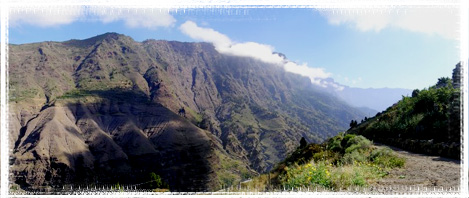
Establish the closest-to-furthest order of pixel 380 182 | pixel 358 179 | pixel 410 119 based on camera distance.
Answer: pixel 358 179
pixel 380 182
pixel 410 119

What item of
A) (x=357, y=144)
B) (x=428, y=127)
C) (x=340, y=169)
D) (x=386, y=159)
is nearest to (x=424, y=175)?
(x=386, y=159)

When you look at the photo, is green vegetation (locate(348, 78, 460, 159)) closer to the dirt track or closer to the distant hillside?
the distant hillside

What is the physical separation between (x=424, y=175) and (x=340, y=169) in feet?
8.12

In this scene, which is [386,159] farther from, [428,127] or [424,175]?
[428,127]

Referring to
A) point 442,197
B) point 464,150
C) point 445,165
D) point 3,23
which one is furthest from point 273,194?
point 445,165

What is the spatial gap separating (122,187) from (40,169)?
215 meters

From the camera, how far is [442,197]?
3.63 metres

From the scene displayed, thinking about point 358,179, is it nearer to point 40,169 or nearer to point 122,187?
point 122,187

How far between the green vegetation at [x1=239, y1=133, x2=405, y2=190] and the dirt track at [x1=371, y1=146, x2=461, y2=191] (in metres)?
0.29

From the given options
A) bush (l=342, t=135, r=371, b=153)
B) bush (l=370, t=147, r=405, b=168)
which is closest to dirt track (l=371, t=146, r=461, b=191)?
bush (l=370, t=147, r=405, b=168)

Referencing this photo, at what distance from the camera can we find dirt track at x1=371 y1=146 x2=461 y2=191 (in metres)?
6.53

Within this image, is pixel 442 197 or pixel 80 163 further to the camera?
pixel 80 163

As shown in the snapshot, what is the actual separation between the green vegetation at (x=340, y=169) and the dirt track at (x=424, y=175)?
11.5 inches

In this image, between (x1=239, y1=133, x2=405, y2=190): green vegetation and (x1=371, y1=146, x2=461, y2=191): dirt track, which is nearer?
(x1=239, y1=133, x2=405, y2=190): green vegetation
